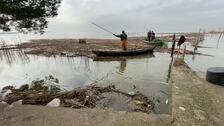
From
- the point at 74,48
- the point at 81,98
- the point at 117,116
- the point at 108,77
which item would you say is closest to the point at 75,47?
the point at 74,48

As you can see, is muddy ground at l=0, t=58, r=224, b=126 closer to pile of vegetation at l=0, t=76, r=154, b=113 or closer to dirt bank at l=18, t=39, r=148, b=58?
pile of vegetation at l=0, t=76, r=154, b=113

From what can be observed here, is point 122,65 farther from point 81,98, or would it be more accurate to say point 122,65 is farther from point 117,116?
point 117,116

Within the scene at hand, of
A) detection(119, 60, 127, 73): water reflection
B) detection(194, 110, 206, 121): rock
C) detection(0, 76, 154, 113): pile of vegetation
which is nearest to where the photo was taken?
detection(194, 110, 206, 121): rock

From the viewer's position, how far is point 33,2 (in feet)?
34.7

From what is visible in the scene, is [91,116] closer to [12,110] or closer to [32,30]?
[12,110]

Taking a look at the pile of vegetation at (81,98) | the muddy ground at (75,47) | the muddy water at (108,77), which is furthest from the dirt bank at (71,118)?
the muddy ground at (75,47)

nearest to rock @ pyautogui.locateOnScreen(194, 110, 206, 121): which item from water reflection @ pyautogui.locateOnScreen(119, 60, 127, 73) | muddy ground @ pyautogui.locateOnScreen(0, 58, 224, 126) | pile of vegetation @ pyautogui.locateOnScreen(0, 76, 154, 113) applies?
muddy ground @ pyautogui.locateOnScreen(0, 58, 224, 126)

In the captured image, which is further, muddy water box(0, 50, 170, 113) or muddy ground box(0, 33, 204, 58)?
muddy ground box(0, 33, 204, 58)

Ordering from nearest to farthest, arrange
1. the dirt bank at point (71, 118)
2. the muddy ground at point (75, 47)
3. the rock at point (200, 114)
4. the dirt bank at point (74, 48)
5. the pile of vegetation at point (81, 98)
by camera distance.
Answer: the dirt bank at point (71, 118)
the rock at point (200, 114)
the pile of vegetation at point (81, 98)
the dirt bank at point (74, 48)
the muddy ground at point (75, 47)

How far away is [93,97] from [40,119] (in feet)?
9.64

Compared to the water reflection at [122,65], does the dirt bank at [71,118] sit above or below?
above

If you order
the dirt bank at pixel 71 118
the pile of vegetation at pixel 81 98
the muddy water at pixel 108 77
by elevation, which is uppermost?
the dirt bank at pixel 71 118

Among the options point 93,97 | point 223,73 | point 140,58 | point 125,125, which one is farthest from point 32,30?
point 140,58

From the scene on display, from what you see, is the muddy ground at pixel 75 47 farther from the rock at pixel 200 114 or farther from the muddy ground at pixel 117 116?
the rock at pixel 200 114
